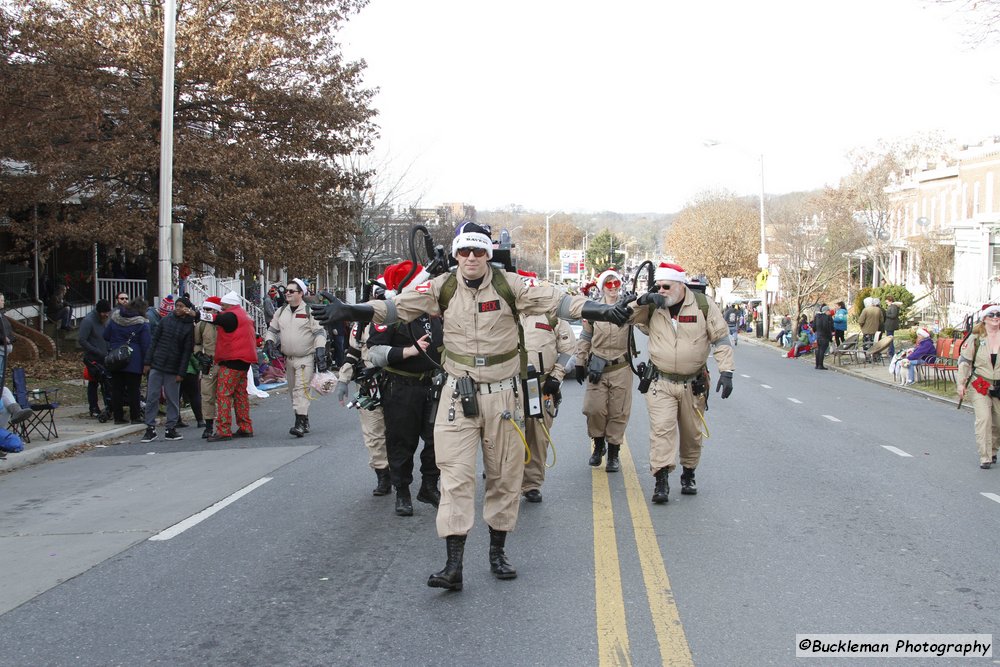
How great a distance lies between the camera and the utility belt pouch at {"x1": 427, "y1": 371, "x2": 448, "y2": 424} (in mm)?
6263

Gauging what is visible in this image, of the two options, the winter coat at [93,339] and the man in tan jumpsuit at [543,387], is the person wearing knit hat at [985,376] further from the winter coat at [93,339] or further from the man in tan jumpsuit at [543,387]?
the winter coat at [93,339]

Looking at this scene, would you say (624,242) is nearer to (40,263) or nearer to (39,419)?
(40,263)

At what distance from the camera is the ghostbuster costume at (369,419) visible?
27.0 ft

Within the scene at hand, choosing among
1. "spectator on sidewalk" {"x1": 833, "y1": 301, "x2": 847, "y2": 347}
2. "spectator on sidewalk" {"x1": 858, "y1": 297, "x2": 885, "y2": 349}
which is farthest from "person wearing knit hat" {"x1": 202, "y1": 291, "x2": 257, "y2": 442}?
"spectator on sidewalk" {"x1": 833, "y1": 301, "x2": 847, "y2": 347}

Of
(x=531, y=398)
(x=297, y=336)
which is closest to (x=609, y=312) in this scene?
(x=531, y=398)

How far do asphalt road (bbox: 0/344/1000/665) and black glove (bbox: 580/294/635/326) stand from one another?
1.60 metres

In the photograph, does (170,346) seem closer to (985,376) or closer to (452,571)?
(452,571)

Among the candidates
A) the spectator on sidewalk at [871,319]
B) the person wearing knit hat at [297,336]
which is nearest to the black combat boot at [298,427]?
the person wearing knit hat at [297,336]

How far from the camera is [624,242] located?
12600 centimetres

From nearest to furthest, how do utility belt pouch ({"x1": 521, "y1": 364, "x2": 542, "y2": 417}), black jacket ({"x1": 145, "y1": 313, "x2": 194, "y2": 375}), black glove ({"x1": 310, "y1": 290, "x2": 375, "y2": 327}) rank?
black glove ({"x1": 310, "y1": 290, "x2": 375, "y2": 327}) < utility belt pouch ({"x1": 521, "y1": 364, "x2": 542, "y2": 417}) < black jacket ({"x1": 145, "y1": 313, "x2": 194, "y2": 375})

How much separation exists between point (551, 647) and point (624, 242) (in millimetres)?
123120

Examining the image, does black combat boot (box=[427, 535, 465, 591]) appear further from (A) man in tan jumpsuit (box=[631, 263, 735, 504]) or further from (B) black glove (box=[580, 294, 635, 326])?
(A) man in tan jumpsuit (box=[631, 263, 735, 504])

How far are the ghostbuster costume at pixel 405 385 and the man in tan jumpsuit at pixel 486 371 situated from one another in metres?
1.55

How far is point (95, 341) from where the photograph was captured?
13.6 metres
